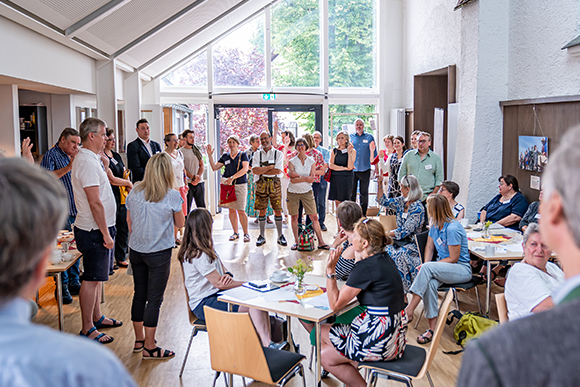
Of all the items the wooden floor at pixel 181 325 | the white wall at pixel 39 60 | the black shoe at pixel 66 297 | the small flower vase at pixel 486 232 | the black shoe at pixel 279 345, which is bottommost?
the wooden floor at pixel 181 325

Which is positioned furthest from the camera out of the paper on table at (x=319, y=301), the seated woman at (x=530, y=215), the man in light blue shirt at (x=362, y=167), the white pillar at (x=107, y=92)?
the man in light blue shirt at (x=362, y=167)

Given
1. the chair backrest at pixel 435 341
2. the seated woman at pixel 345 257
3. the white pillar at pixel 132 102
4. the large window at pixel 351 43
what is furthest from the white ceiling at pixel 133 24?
the chair backrest at pixel 435 341

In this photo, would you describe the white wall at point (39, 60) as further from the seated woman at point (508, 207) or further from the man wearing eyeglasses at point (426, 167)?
the seated woman at point (508, 207)

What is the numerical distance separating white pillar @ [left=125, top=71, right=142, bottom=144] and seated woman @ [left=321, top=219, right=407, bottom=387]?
7.06m

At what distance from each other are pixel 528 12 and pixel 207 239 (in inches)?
212

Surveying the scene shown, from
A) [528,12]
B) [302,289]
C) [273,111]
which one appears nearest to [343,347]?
[302,289]

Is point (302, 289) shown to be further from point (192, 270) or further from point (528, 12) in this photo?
point (528, 12)

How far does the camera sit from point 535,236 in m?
3.06

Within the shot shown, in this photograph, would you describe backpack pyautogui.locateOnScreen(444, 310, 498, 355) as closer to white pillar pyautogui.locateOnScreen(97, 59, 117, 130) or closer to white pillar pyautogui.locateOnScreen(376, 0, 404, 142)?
white pillar pyautogui.locateOnScreen(97, 59, 117, 130)

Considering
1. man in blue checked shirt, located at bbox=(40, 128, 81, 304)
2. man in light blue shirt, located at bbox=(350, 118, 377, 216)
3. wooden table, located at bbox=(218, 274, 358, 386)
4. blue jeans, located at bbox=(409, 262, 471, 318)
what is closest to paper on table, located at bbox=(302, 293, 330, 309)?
wooden table, located at bbox=(218, 274, 358, 386)

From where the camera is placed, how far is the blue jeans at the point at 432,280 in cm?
440

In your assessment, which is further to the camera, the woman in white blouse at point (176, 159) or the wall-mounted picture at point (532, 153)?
the woman in white blouse at point (176, 159)

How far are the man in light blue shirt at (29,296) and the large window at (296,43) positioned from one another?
11.1 meters

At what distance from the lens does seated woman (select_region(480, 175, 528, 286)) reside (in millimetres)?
5883
